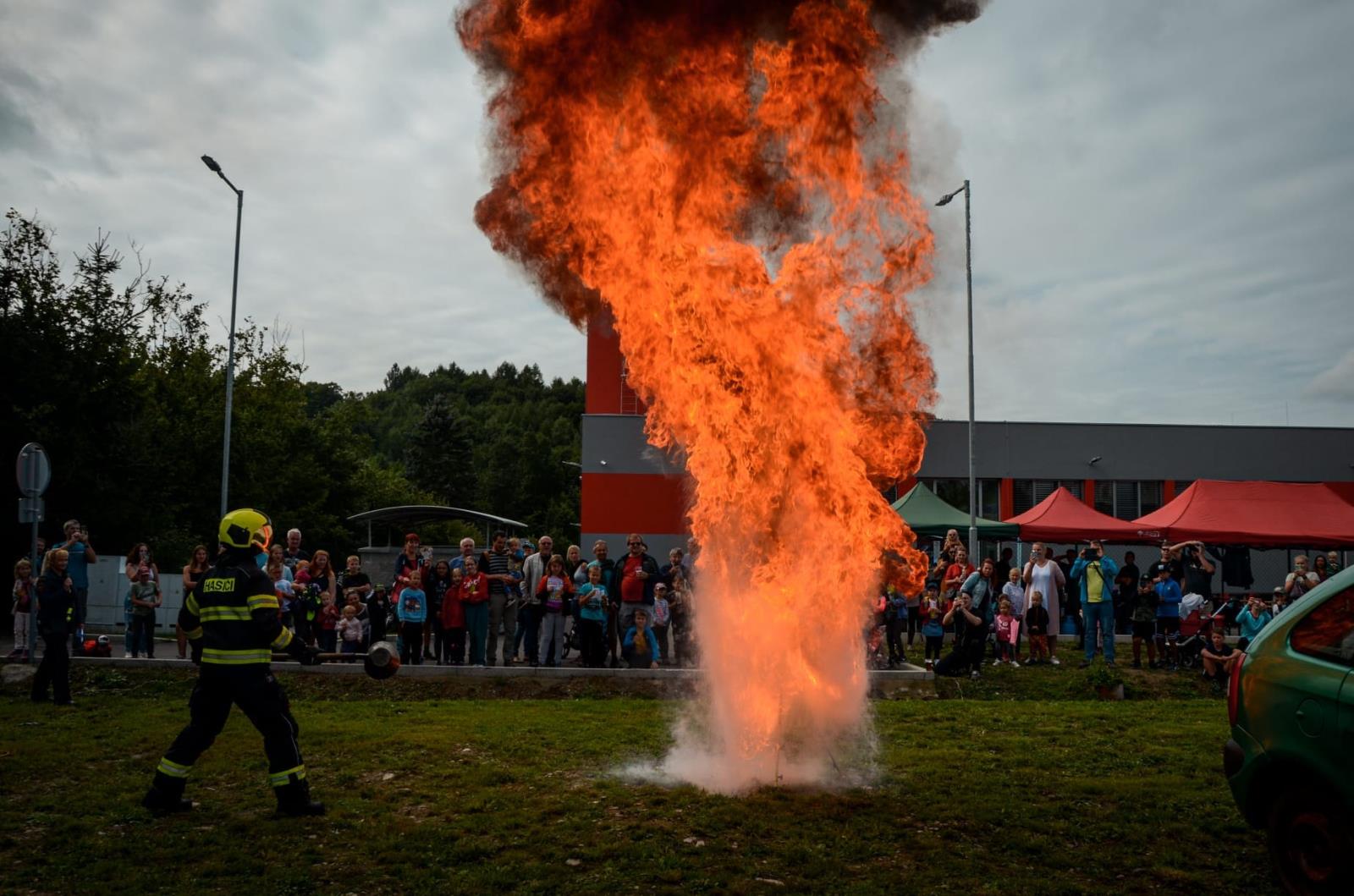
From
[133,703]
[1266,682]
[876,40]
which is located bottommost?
[133,703]

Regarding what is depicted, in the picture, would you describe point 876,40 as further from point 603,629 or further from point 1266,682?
point 603,629

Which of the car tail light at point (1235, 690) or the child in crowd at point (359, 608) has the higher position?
the car tail light at point (1235, 690)

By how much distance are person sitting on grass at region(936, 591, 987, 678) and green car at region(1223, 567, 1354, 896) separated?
9627 millimetres

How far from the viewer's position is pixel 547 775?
29.6 feet

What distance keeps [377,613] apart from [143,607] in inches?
141

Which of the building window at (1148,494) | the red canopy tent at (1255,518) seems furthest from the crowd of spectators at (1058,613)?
the building window at (1148,494)

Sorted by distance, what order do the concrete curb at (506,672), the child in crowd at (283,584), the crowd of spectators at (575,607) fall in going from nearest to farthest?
the concrete curb at (506,672), the child in crowd at (283,584), the crowd of spectators at (575,607)

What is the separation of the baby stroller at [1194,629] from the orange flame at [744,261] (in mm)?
10625

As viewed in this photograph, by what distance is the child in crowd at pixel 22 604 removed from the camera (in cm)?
1529

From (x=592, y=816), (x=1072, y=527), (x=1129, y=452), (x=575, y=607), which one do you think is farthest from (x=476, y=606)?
(x=1129, y=452)

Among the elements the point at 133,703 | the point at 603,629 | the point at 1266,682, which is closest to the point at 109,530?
the point at 133,703

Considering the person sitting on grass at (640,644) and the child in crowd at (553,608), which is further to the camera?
the child in crowd at (553,608)

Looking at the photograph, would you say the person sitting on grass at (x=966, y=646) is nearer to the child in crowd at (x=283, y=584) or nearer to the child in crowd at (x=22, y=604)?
the child in crowd at (x=283, y=584)

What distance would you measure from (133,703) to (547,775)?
7175 mm
